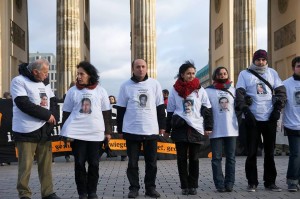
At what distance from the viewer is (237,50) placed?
106 ft

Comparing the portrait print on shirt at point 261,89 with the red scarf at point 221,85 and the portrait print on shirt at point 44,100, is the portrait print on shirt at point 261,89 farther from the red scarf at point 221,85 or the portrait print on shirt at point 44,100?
the portrait print on shirt at point 44,100

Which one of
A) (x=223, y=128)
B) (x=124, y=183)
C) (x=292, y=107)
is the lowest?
(x=124, y=183)

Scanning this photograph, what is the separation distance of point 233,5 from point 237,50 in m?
2.59

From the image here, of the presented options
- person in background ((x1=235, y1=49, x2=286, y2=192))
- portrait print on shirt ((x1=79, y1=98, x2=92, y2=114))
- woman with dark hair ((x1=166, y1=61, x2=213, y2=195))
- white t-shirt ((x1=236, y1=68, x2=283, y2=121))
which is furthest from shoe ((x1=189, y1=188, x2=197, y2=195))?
portrait print on shirt ((x1=79, y1=98, x2=92, y2=114))

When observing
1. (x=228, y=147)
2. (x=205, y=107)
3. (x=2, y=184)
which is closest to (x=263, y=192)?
(x=228, y=147)

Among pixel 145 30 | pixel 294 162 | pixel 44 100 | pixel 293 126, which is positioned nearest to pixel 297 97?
pixel 293 126

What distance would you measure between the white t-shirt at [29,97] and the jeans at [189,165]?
7.70 ft

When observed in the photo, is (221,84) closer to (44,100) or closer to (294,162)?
(294,162)

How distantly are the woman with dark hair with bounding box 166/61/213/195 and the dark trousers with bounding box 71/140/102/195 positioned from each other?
1.43m

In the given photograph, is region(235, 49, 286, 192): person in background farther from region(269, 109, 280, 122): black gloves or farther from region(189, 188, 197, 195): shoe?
region(189, 188, 197, 195): shoe

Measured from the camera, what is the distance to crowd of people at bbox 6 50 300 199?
844 cm

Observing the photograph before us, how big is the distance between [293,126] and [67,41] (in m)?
23.4

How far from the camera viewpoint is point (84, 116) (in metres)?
8.65

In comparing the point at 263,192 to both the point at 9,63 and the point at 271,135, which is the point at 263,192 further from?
the point at 9,63
